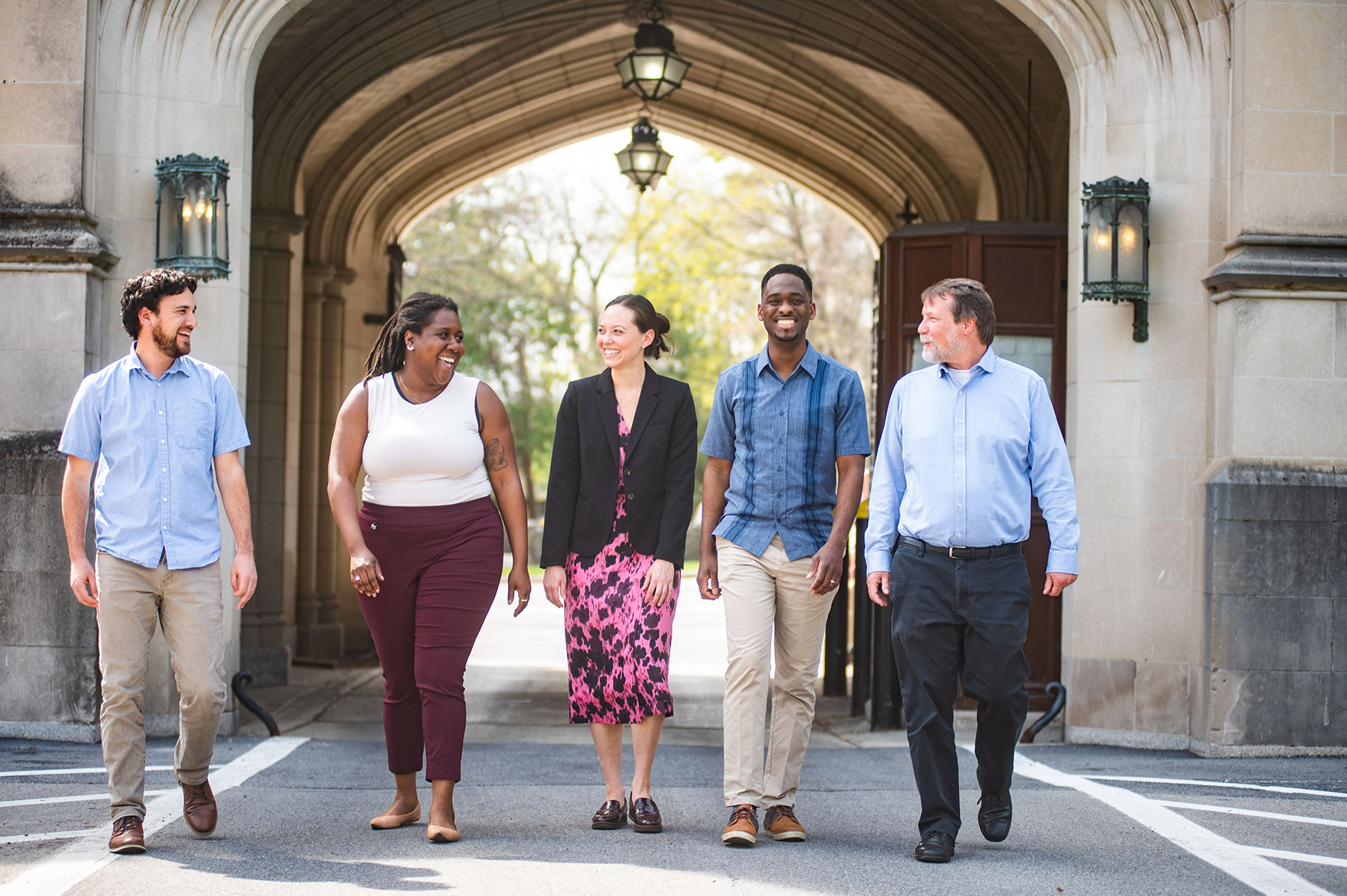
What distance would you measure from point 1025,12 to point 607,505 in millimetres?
4395

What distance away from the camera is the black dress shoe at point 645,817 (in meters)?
4.78

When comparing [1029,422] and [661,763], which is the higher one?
[1029,422]

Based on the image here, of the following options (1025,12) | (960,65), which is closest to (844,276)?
(960,65)

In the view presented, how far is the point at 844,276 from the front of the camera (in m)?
28.6

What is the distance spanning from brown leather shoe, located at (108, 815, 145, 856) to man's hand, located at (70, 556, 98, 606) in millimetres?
697

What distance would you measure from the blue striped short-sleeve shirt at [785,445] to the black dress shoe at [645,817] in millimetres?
956

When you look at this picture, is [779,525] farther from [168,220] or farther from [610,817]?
[168,220]

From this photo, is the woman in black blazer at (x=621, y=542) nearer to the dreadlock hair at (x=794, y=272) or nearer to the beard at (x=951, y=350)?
the dreadlock hair at (x=794, y=272)

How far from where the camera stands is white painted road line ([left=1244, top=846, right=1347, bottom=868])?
4406 millimetres

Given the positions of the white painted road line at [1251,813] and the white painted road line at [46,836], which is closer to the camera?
the white painted road line at [46,836]

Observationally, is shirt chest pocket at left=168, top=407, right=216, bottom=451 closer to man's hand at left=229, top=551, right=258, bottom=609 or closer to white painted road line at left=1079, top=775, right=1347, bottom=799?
man's hand at left=229, top=551, right=258, bottom=609

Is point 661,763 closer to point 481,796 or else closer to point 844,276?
point 481,796

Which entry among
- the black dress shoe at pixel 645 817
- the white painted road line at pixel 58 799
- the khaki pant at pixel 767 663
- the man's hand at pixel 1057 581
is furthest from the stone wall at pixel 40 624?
the man's hand at pixel 1057 581

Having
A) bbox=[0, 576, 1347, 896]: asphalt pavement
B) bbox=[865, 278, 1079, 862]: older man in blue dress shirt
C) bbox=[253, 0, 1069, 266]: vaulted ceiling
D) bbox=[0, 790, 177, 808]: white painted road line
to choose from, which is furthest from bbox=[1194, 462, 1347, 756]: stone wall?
bbox=[0, 790, 177, 808]: white painted road line
